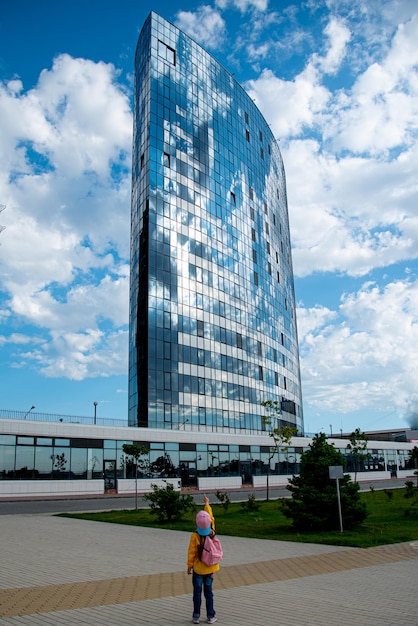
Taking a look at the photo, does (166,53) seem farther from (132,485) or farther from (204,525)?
(204,525)

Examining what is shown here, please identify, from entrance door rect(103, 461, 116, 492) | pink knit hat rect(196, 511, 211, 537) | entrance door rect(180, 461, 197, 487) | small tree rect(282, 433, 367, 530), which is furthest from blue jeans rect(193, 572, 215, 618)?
entrance door rect(180, 461, 197, 487)

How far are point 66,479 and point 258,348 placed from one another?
38.2 metres

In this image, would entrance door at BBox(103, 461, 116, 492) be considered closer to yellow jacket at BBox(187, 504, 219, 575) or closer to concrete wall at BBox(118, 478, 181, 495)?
concrete wall at BBox(118, 478, 181, 495)

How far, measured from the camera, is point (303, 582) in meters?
10.2

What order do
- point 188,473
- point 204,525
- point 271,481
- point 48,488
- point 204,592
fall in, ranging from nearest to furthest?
point 204,592 < point 204,525 < point 48,488 < point 188,473 < point 271,481

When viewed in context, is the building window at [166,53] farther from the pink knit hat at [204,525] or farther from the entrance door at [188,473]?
the pink knit hat at [204,525]

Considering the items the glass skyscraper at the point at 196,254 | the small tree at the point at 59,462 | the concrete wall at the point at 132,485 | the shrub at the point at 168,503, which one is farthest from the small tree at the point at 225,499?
the glass skyscraper at the point at 196,254

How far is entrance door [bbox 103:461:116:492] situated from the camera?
4375 cm

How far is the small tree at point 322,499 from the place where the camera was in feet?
57.5

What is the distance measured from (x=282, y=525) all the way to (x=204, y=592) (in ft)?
44.0

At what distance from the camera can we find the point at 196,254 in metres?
62.9

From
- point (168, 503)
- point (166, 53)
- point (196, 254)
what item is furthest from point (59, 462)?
point (166, 53)

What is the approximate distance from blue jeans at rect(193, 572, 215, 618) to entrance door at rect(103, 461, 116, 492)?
37939 mm

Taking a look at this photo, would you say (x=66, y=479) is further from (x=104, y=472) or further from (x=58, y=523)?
(x=58, y=523)
